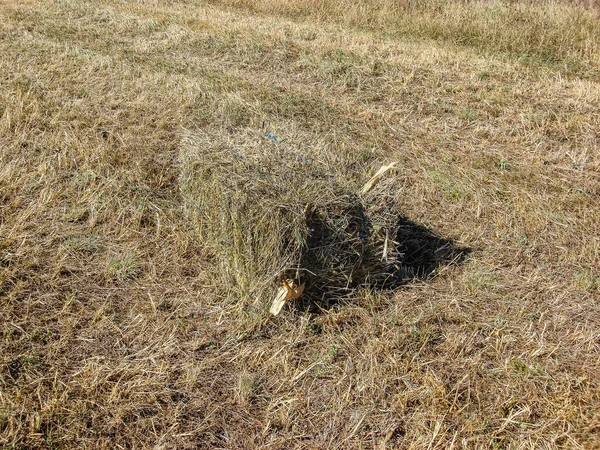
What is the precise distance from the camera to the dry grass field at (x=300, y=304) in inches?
121

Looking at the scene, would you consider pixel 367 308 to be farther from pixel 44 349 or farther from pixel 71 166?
pixel 71 166

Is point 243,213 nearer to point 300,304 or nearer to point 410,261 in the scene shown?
point 300,304

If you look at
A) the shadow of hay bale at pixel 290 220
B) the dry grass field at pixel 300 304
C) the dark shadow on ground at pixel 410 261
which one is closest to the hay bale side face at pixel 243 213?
the shadow of hay bale at pixel 290 220

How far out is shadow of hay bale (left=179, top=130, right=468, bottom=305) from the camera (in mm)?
3488

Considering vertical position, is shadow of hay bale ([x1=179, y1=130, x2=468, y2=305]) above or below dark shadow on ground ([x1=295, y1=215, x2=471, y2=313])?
above

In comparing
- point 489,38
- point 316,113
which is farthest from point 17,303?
point 489,38

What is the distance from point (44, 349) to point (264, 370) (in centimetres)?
132

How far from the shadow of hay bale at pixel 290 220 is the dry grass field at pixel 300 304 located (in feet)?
0.52

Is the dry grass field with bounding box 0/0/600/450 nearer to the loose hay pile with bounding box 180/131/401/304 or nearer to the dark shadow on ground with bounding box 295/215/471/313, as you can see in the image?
the dark shadow on ground with bounding box 295/215/471/313

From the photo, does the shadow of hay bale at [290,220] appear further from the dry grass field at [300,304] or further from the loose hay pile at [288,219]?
the dry grass field at [300,304]

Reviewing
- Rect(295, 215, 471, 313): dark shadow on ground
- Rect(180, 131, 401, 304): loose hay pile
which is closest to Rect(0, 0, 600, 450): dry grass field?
Rect(295, 215, 471, 313): dark shadow on ground

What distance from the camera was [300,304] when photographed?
3.73 meters

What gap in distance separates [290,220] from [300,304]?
0.63 meters

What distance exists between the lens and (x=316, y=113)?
20.9ft
